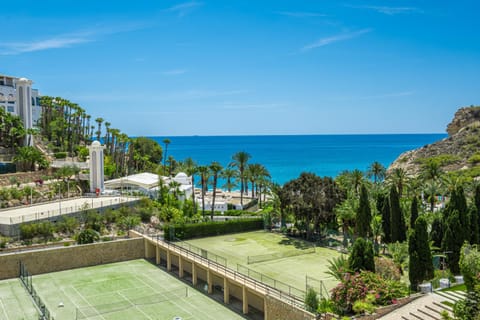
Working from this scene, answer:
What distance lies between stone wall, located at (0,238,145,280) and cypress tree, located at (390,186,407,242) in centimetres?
2235

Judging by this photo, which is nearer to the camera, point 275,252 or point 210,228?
point 275,252

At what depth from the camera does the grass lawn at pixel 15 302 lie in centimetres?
2731

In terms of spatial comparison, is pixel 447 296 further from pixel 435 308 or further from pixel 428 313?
pixel 428 313

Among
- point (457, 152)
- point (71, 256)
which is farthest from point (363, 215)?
point (457, 152)

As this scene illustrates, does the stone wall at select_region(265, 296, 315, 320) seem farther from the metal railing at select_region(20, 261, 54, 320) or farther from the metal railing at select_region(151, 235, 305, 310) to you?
the metal railing at select_region(20, 261, 54, 320)

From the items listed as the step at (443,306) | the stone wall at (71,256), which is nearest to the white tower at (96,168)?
the stone wall at (71,256)

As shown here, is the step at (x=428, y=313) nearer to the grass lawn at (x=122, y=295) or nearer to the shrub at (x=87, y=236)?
the grass lawn at (x=122, y=295)

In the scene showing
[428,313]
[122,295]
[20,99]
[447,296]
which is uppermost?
[20,99]

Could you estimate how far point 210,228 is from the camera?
4600 cm

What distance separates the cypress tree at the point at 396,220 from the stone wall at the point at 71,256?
22.3m

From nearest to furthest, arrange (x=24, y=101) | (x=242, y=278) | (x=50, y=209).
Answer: (x=242, y=278) → (x=50, y=209) → (x=24, y=101)

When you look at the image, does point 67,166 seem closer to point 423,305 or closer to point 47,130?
point 47,130

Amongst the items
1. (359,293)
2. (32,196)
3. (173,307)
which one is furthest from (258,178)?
(359,293)

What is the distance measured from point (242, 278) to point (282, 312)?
5.05m
